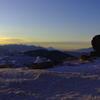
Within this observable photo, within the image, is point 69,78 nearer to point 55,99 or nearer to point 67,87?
point 67,87

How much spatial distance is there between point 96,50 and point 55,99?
740 inches

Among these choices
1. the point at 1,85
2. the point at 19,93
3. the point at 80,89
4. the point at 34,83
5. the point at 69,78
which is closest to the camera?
the point at 19,93

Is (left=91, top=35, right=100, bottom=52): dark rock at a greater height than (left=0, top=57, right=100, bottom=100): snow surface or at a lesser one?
greater

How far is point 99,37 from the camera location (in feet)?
77.4

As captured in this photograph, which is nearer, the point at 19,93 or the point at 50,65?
the point at 19,93

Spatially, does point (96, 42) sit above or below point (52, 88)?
above

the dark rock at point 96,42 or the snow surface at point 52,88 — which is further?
the dark rock at point 96,42

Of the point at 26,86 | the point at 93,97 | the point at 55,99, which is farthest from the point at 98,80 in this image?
the point at 26,86

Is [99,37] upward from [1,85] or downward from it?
upward

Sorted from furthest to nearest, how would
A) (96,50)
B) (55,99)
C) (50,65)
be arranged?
(96,50) → (50,65) → (55,99)

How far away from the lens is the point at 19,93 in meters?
6.69

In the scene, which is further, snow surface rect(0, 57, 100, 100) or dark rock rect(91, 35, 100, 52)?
dark rock rect(91, 35, 100, 52)

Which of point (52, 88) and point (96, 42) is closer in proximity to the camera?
point (52, 88)

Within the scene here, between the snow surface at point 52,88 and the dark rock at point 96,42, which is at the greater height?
the dark rock at point 96,42
